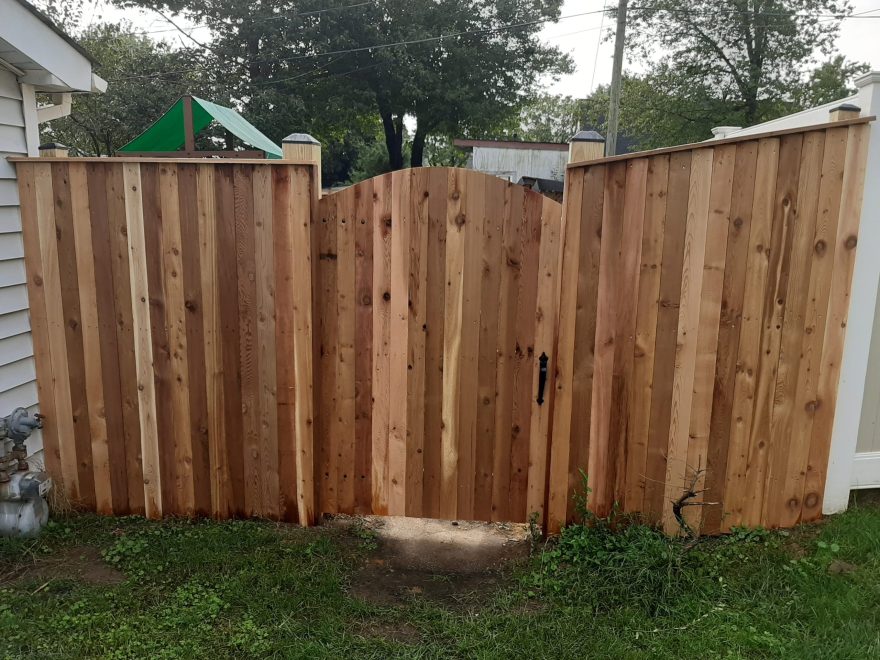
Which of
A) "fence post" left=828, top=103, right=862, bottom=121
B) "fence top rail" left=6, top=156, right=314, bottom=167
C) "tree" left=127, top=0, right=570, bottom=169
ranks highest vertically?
"tree" left=127, top=0, right=570, bottom=169

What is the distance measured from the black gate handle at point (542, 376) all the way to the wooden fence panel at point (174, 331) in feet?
3.80

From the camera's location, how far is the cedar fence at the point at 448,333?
Result: 283 cm

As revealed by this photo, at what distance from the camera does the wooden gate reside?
123 inches

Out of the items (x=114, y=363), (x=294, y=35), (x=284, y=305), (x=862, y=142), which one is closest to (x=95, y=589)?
(x=114, y=363)

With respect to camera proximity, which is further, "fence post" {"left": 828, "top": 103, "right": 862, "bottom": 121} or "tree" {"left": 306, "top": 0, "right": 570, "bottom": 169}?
"tree" {"left": 306, "top": 0, "right": 570, "bottom": 169}

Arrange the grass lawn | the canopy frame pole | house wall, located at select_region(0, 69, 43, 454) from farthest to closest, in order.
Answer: the canopy frame pole
house wall, located at select_region(0, 69, 43, 454)
the grass lawn

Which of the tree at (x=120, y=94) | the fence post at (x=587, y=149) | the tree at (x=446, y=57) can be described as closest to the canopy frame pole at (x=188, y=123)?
the fence post at (x=587, y=149)

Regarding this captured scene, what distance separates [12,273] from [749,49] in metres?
23.7

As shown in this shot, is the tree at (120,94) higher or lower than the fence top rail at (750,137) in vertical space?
higher

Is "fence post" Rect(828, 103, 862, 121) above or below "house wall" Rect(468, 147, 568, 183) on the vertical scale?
below

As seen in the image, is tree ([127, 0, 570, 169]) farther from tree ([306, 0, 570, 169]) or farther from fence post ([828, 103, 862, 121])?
fence post ([828, 103, 862, 121])

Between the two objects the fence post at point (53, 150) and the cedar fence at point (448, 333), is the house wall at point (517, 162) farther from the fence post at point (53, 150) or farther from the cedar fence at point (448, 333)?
the cedar fence at point (448, 333)

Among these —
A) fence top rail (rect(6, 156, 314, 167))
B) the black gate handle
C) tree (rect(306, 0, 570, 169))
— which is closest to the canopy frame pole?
fence top rail (rect(6, 156, 314, 167))

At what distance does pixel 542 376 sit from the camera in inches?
125
